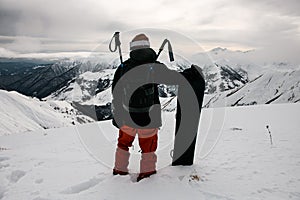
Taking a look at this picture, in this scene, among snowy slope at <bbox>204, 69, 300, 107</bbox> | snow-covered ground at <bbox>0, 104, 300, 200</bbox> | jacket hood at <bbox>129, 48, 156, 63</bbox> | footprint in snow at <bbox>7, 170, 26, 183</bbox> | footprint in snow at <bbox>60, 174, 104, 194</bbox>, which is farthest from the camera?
snowy slope at <bbox>204, 69, 300, 107</bbox>

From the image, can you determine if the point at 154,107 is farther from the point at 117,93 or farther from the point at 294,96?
the point at 294,96

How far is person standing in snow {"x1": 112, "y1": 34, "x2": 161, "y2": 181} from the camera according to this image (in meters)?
4.92

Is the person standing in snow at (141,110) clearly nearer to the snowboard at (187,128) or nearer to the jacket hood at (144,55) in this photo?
the jacket hood at (144,55)

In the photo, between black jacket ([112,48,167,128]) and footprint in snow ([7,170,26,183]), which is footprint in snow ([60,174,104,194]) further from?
footprint in snow ([7,170,26,183])

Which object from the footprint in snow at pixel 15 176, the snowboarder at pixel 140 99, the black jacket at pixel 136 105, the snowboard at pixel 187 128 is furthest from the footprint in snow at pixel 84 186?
the snowboard at pixel 187 128

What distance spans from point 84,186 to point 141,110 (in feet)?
5.60

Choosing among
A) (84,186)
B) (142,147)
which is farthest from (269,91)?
(84,186)

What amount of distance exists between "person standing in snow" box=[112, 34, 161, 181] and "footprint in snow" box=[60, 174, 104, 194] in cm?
38

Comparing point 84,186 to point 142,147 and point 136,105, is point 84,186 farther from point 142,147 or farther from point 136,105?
point 136,105

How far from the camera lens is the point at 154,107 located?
511cm

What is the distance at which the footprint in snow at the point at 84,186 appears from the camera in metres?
4.59

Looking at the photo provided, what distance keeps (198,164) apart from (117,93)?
232 cm

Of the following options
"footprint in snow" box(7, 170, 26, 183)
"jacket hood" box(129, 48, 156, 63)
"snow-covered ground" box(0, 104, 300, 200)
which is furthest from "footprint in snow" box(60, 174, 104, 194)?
"jacket hood" box(129, 48, 156, 63)

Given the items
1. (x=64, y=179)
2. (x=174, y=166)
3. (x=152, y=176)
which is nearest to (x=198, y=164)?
(x=174, y=166)
